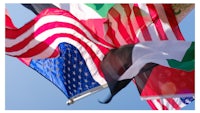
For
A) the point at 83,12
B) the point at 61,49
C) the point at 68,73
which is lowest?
→ the point at 68,73

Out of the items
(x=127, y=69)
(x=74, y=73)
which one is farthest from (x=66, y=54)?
(x=127, y=69)

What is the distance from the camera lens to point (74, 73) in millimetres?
9016

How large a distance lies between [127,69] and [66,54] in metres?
1.85

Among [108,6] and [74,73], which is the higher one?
[108,6]

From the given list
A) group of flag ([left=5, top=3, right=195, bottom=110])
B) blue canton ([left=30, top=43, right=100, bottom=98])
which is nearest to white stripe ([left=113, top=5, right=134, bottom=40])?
group of flag ([left=5, top=3, right=195, bottom=110])

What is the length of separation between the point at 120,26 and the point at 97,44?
485mm

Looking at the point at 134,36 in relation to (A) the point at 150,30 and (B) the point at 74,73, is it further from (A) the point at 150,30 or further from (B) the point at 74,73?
(B) the point at 74,73

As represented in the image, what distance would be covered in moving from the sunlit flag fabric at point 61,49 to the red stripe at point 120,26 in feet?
1.25

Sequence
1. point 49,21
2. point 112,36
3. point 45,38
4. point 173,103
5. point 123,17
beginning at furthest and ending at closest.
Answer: point 173,103
point 123,17
point 112,36
point 45,38
point 49,21

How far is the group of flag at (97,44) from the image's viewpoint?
8.09 metres

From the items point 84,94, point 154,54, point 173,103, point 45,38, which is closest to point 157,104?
point 173,103

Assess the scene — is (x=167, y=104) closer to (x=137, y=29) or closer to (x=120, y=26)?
(x=137, y=29)

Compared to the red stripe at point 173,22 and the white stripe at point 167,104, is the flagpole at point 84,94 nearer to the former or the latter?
Answer: the white stripe at point 167,104

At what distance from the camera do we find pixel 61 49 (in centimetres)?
864
